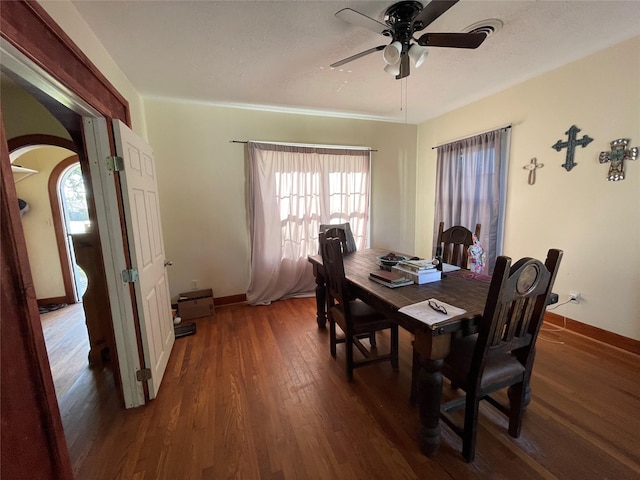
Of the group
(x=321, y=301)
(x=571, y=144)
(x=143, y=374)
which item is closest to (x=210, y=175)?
(x=321, y=301)

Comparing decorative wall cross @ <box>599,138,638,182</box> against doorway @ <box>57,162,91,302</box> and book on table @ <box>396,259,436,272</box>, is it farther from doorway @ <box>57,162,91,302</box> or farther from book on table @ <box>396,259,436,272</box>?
doorway @ <box>57,162,91,302</box>

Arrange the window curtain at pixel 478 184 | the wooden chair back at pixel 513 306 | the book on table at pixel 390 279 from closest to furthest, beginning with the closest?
the wooden chair back at pixel 513 306 < the book on table at pixel 390 279 < the window curtain at pixel 478 184

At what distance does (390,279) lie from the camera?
1805 millimetres

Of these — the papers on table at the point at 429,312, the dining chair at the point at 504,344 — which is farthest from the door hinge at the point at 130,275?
the dining chair at the point at 504,344

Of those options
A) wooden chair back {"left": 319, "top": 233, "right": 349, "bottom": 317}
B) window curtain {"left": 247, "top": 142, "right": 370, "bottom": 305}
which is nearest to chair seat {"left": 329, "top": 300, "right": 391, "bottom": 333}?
wooden chair back {"left": 319, "top": 233, "right": 349, "bottom": 317}

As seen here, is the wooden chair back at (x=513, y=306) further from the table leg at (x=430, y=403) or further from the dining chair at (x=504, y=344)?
the table leg at (x=430, y=403)

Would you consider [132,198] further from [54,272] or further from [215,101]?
[54,272]

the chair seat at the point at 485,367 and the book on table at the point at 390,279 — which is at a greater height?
the book on table at the point at 390,279

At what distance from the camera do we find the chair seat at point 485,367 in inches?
51.7

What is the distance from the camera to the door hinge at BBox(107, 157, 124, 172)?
160cm

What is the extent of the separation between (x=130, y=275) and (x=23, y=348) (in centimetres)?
88

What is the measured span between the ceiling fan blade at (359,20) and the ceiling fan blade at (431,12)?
185mm

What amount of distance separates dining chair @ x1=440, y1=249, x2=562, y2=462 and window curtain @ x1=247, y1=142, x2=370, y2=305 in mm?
2483

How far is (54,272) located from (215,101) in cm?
329
